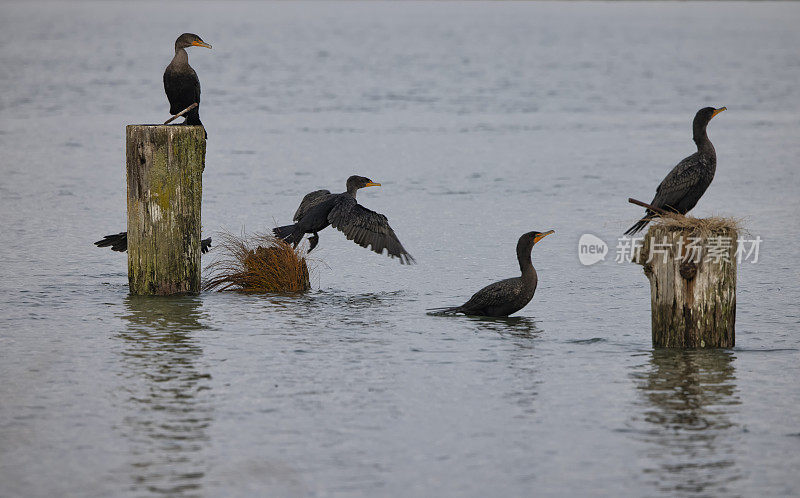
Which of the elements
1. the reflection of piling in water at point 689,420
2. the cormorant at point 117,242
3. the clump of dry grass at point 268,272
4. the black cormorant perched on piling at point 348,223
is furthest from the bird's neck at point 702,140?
the cormorant at point 117,242

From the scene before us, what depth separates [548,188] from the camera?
60.2ft

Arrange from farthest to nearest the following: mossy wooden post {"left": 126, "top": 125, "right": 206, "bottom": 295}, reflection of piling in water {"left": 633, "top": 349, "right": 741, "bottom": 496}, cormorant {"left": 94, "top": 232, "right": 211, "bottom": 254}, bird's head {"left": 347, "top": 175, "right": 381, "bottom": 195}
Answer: bird's head {"left": 347, "top": 175, "right": 381, "bottom": 195}, cormorant {"left": 94, "top": 232, "right": 211, "bottom": 254}, mossy wooden post {"left": 126, "top": 125, "right": 206, "bottom": 295}, reflection of piling in water {"left": 633, "top": 349, "right": 741, "bottom": 496}

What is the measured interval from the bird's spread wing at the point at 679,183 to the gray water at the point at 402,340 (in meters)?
1.03

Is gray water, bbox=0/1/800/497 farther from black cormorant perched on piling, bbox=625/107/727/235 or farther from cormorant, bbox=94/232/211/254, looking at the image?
black cormorant perched on piling, bbox=625/107/727/235

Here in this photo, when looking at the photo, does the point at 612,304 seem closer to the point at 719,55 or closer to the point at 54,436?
the point at 54,436

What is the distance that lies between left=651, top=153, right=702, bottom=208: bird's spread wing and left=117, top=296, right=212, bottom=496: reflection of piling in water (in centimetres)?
395

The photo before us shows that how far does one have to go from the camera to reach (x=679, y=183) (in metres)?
9.52

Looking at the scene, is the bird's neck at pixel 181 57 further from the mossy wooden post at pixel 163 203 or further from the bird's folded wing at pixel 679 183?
the bird's folded wing at pixel 679 183

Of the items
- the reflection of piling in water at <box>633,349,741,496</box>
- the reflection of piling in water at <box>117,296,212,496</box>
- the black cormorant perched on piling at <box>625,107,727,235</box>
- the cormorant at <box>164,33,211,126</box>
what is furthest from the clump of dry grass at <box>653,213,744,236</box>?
the cormorant at <box>164,33,211,126</box>

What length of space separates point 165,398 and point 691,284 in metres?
3.69

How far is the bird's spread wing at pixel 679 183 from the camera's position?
9492 mm

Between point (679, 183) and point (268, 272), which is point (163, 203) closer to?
point (268, 272)

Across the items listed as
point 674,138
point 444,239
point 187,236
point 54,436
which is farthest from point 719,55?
point 54,436

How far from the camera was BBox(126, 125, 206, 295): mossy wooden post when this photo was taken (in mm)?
9992
